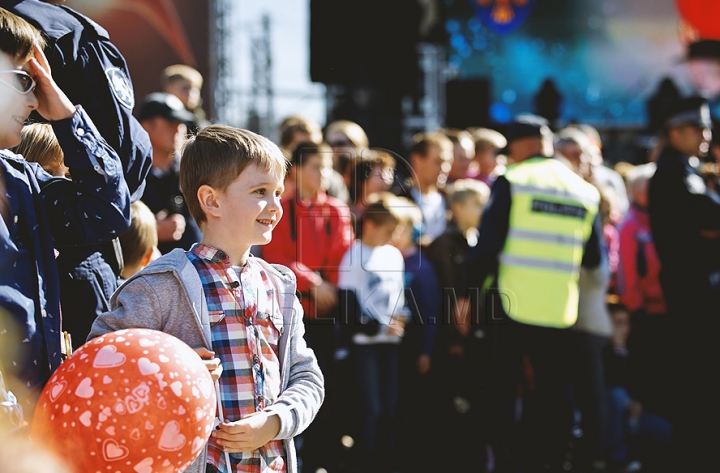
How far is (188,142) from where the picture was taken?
2.21 meters

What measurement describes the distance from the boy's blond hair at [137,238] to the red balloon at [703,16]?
42.4ft

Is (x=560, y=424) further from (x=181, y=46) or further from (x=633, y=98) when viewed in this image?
(x=633, y=98)

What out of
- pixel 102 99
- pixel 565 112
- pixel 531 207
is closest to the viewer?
pixel 102 99

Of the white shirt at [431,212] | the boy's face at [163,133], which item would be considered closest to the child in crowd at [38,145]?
the boy's face at [163,133]

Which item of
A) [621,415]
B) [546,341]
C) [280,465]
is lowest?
[621,415]

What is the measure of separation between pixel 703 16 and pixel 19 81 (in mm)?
14341

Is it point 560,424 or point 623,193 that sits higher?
point 623,193

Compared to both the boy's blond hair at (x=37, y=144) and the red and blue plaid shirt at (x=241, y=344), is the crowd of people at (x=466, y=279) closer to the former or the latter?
the boy's blond hair at (x=37, y=144)

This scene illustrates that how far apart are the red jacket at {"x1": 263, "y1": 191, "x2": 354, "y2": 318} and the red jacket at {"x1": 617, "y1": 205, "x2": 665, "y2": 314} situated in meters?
1.99

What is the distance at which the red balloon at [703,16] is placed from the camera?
45.8ft

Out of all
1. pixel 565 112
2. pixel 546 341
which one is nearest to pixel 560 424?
pixel 546 341

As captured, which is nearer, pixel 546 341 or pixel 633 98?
pixel 546 341

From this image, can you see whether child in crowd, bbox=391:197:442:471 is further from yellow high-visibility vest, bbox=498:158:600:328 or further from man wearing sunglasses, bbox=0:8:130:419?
man wearing sunglasses, bbox=0:8:130:419

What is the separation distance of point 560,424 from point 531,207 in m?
1.22
